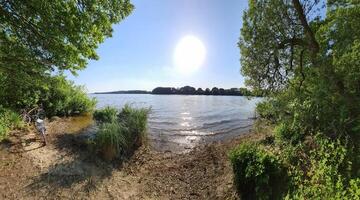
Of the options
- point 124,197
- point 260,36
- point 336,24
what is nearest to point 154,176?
point 124,197

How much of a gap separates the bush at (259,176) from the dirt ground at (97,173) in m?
0.50

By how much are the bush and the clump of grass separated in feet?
15.0

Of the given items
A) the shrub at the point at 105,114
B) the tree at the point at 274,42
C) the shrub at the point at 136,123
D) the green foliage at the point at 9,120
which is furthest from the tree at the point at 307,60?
the green foliage at the point at 9,120

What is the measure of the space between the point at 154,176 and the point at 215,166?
6.65 ft

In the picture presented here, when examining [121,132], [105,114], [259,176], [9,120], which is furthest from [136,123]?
[259,176]

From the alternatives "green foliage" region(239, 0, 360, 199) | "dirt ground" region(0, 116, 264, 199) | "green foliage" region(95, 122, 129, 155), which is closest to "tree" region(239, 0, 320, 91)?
"green foliage" region(239, 0, 360, 199)

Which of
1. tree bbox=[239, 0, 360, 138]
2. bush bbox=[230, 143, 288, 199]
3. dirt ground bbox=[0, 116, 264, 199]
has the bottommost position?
dirt ground bbox=[0, 116, 264, 199]

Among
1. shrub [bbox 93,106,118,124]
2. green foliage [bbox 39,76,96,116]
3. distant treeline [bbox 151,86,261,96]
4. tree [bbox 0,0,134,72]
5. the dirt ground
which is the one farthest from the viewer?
distant treeline [bbox 151,86,261,96]

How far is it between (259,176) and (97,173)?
4.75 meters

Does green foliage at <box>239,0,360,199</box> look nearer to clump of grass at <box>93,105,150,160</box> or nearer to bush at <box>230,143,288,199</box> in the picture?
bush at <box>230,143,288,199</box>

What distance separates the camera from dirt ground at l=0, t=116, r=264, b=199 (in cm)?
720

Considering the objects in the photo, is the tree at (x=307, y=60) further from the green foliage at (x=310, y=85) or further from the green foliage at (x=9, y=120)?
the green foliage at (x=9, y=120)

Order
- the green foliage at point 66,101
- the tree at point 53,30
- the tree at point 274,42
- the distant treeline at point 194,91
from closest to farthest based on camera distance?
the tree at point 53,30
the tree at point 274,42
the green foliage at point 66,101
the distant treeline at point 194,91

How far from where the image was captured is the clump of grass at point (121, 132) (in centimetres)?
938
